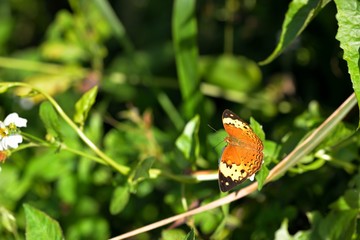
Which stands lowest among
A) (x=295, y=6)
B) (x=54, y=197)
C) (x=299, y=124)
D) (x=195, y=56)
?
(x=54, y=197)

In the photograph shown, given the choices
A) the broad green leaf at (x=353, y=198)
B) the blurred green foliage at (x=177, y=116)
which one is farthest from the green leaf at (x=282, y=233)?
the broad green leaf at (x=353, y=198)

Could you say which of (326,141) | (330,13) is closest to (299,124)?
(326,141)

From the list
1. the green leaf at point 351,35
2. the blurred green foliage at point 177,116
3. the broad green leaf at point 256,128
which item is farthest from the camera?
the blurred green foliage at point 177,116

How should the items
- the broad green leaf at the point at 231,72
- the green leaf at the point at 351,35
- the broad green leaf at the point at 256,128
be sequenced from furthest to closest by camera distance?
the broad green leaf at the point at 231,72 < the broad green leaf at the point at 256,128 < the green leaf at the point at 351,35

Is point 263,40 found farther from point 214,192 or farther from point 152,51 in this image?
point 214,192

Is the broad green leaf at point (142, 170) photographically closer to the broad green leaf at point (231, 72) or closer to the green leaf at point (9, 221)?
the green leaf at point (9, 221)
